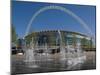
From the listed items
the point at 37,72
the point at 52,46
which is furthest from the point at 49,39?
the point at 37,72

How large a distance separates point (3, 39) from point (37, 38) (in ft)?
1.50

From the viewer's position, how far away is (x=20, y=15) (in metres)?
3.54

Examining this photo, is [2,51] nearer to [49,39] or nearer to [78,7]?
[49,39]

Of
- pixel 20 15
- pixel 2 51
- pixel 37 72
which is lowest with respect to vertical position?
pixel 37 72

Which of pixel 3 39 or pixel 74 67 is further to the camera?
pixel 74 67

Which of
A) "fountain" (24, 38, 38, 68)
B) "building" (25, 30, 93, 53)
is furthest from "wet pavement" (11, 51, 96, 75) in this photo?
"building" (25, 30, 93, 53)

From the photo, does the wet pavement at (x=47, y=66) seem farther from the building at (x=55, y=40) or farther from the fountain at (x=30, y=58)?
the building at (x=55, y=40)

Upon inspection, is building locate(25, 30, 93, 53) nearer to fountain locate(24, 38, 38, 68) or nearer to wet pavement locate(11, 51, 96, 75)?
fountain locate(24, 38, 38, 68)

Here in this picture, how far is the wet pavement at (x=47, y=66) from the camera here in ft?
11.6

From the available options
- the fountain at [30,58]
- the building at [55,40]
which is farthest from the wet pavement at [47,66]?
the building at [55,40]

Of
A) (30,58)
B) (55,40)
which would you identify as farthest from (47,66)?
(55,40)

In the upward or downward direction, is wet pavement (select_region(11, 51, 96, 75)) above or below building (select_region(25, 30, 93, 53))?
below

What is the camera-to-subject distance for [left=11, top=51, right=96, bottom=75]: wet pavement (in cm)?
352

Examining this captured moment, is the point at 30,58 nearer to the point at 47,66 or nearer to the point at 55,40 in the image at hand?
the point at 47,66
